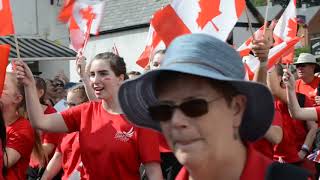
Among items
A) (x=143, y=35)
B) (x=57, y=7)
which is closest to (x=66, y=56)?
(x=143, y=35)

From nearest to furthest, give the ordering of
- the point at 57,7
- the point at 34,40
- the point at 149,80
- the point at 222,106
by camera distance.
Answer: the point at 222,106 → the point at 149,80 → the point at 34,40 → the point at 57,7

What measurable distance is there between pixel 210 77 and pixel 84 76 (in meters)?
3.49

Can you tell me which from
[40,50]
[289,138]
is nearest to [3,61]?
[289,138]

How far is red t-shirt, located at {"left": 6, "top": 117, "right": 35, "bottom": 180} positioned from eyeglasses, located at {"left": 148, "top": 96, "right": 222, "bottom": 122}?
287 cm

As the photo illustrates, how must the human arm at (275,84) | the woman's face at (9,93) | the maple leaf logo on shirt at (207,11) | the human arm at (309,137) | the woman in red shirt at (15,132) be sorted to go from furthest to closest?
the human arm at (309,137)
the human arm at (275,84)
the maple leaf logo on shirt at (207,11)
the woman's face at (9,93)
the woman in red shirt at (15,132)

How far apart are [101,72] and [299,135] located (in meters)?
3.05

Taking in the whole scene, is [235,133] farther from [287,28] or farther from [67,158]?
[287,28]

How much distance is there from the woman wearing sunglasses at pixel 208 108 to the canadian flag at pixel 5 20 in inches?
127

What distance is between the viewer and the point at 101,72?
468 cm

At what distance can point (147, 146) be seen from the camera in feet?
14.5

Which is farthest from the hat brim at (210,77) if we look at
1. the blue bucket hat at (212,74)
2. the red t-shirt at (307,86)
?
the red t-shirt at (307,86)

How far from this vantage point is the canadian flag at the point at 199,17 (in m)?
5.41

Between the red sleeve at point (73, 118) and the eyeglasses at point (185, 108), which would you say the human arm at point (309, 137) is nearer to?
the red sleeve at point (73, 118)

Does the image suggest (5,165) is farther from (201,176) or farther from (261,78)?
(201,176)
